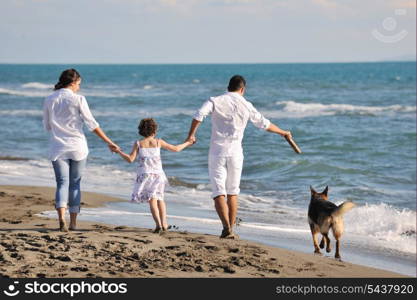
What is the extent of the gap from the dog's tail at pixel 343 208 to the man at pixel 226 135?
108cm

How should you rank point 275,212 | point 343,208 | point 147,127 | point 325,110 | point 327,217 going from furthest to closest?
point 325,110, point 275,212, point 147,127, point 327,217, point 343,208

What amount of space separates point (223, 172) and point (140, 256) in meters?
1.54

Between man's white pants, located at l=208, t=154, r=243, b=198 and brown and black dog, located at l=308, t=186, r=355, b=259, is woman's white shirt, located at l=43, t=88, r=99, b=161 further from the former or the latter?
brown and black dog, located at l=308, t=186, r=355, b=259

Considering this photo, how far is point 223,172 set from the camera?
317 inches

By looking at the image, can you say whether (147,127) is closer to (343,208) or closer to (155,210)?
(155,210)

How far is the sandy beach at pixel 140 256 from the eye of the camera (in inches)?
259

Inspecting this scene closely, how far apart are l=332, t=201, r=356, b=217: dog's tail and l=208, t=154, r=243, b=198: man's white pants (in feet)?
3.90

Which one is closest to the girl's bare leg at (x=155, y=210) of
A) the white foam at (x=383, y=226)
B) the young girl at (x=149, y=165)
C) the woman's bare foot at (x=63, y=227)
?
the young girl at (x=149, y=165)

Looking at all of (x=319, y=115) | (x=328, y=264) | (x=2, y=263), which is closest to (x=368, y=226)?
(x=328, y=264)

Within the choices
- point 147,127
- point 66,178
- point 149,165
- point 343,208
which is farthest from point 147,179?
point 343,208

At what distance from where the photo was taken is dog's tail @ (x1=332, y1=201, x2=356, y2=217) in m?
7.62

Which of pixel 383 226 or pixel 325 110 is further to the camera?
pixel 325 110

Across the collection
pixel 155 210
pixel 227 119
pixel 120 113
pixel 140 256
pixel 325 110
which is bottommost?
pixel 140 256

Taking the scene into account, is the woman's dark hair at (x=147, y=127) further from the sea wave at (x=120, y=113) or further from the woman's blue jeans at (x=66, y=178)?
the sea wave at (x=120, y=113)
